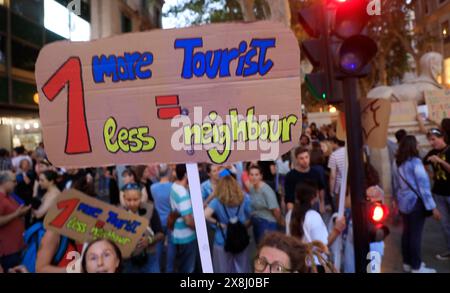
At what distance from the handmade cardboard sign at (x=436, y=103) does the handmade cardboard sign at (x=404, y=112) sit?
0.50m

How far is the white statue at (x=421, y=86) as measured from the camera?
8641 millimetres

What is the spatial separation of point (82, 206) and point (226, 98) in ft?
4.06

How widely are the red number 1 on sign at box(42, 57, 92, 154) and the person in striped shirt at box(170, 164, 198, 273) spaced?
1.80 meters

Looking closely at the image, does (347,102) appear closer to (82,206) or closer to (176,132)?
(176,132)

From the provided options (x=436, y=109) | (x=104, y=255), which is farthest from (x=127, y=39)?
(x=436, y=109)

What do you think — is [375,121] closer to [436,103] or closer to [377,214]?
[377,214]

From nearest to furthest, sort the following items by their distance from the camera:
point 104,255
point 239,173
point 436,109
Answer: point 104,255
point 239,173
point 436,109

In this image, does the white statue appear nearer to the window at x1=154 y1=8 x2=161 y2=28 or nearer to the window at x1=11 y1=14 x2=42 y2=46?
the window at x1=154 y1=8 x2=161 y2=28

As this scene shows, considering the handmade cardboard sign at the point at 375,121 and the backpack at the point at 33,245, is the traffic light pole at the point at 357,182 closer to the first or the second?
the handmade cardboard sign at the point at 375,121

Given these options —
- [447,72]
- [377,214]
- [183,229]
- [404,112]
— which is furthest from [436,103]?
[183,229]

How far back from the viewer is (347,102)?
2.90m

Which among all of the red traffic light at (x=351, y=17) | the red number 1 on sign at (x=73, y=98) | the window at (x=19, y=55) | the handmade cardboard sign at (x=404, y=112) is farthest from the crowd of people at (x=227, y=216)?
the window at (x=19, y=55)
